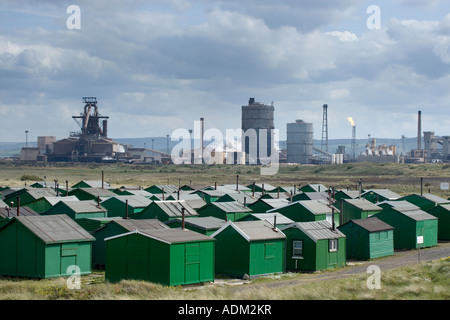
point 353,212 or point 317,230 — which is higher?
point 317,230

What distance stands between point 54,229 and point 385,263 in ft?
59.0

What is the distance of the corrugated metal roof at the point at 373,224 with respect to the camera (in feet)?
137

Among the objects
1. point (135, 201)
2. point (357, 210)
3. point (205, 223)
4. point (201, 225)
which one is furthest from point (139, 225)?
point (357, 210)

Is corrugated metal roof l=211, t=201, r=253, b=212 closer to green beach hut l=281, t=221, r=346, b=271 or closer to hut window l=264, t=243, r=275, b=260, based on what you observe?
green beach hut l=281, t=221, r=346, b=271

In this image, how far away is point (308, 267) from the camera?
118 feet

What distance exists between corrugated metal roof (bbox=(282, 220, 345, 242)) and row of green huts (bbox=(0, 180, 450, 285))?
58 mm

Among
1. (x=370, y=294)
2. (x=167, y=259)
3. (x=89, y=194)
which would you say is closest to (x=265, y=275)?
(x=167, y=259)

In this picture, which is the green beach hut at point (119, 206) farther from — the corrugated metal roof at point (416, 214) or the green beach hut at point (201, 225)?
the corrugated metal roof at point (416, 214)

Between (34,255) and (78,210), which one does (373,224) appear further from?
(34,255)

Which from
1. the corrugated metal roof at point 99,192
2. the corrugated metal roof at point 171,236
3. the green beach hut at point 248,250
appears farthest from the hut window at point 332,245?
the corrugated metal roof at point 99,192

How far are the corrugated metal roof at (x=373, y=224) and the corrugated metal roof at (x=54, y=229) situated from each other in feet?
56.3

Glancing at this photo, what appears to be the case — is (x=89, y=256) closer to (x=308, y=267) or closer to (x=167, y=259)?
(x=167, y=259)

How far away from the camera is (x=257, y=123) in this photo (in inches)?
7205
